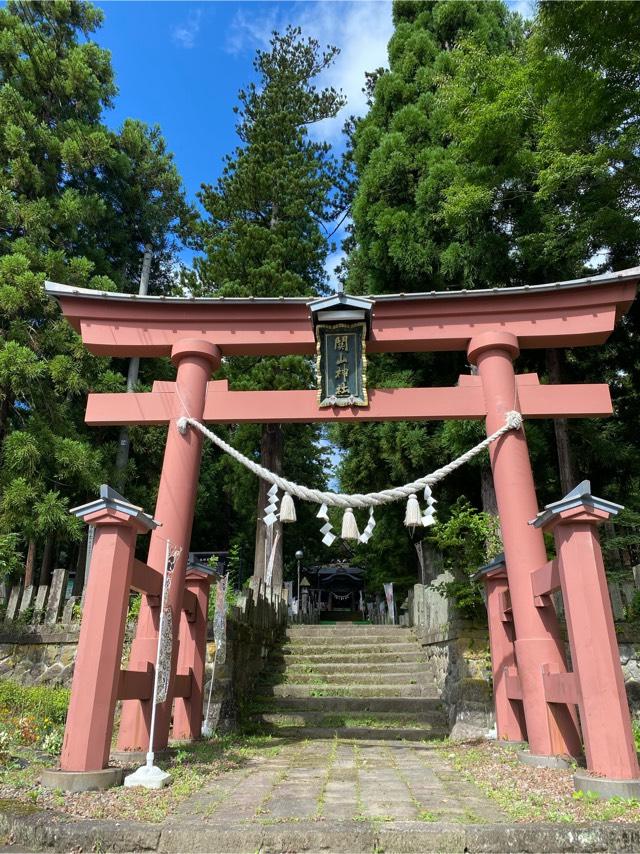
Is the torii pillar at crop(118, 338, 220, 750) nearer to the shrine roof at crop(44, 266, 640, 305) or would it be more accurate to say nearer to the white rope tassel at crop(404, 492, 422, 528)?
the shrine roof at crop(44, 266, 640, 305)

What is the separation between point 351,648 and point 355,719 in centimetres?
224

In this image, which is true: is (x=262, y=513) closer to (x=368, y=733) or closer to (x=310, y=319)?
(x=368, y=733)

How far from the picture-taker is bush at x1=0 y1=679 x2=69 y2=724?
22.1 feet

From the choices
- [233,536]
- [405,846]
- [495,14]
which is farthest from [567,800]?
[233,536]

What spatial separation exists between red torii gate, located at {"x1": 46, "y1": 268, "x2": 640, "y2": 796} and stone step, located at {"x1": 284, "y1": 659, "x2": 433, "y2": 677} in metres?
3.25

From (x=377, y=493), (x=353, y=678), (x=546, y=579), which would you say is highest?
(x=377, y=493)

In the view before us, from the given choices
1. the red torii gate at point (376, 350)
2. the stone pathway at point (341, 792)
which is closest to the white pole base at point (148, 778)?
the stone pathway at point (341, 792)

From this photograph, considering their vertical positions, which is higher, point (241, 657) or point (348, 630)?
point (348, 630)

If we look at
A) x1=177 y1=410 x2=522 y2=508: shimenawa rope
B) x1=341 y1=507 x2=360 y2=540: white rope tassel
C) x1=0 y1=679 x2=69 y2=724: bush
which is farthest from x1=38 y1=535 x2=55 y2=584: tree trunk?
x1=341 y1=507 x2=360 y2=540: white rope tassel

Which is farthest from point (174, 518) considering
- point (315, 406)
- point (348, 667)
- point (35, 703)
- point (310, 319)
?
point (348, 667)

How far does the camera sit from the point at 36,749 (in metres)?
5.33

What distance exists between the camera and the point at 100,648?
13.6 feet

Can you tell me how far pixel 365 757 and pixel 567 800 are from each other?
2393 mm

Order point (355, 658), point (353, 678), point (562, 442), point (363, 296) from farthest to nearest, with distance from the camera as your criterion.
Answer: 1. point (562, 442)
2. point (355, 658)
3. point (353, 678)
4. point (363, 296)
